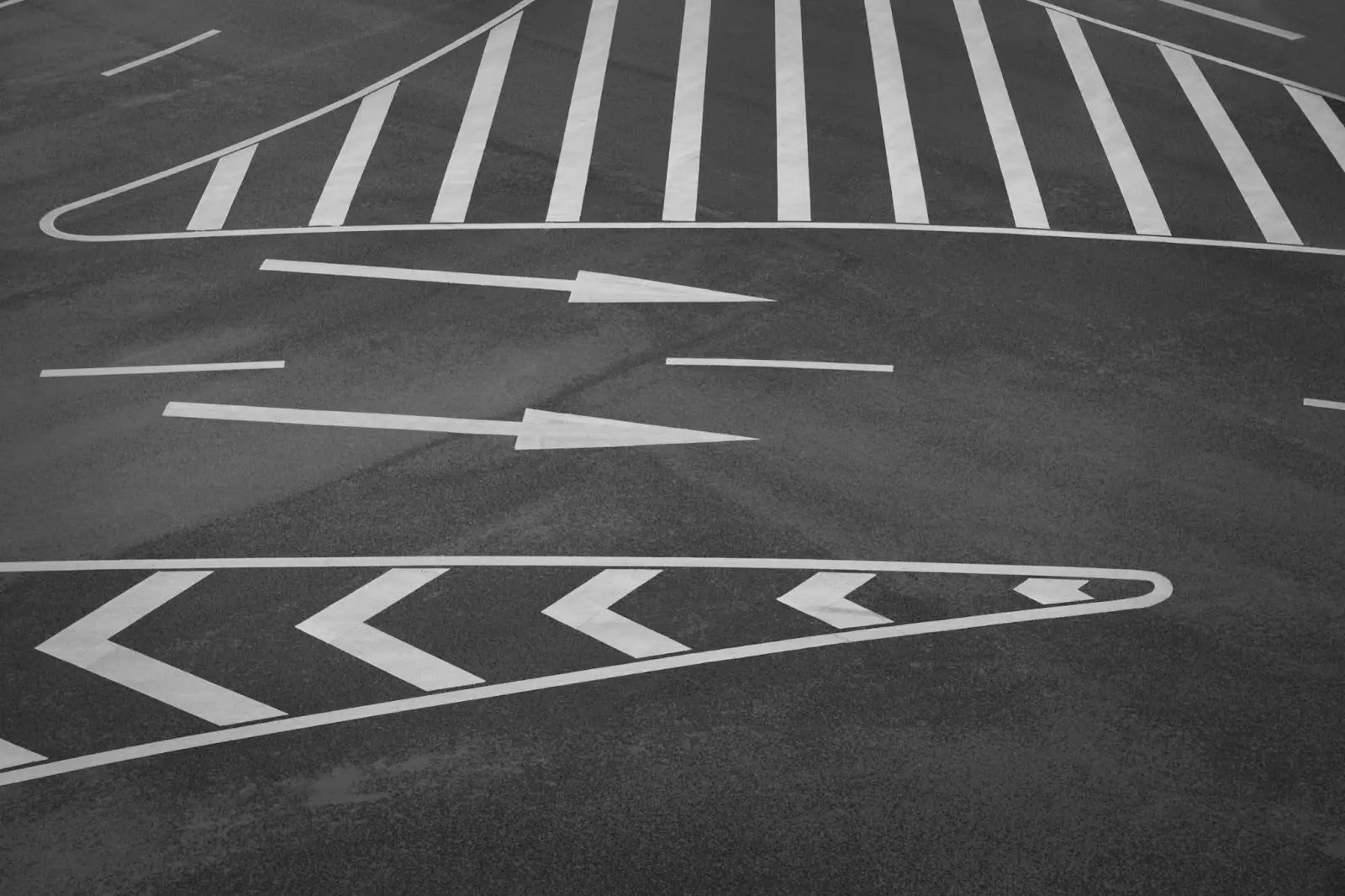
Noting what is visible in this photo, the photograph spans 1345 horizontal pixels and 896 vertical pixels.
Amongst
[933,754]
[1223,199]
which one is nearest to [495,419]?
[933,754]

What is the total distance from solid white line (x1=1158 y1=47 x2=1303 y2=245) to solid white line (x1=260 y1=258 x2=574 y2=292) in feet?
29.3

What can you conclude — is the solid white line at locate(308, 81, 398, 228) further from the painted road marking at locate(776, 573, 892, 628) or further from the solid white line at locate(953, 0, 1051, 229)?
the painted road marking at locate(776, 573, 892, 628)

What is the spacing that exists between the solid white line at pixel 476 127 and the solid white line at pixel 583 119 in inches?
45.7

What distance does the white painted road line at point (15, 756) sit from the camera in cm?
1084

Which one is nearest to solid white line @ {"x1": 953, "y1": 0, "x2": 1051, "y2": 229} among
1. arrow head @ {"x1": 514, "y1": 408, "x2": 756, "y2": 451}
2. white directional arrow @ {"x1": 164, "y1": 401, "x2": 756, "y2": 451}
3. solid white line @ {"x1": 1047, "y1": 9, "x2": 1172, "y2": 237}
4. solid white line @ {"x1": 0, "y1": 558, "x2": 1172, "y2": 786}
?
solid white line @ {"x1": 1047, "y1": 9, "x2": 1172, "y2": 237}

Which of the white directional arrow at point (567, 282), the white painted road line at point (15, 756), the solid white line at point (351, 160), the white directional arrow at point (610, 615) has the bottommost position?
the white painted road line at point (15, 756)

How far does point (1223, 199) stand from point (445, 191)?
10255mm

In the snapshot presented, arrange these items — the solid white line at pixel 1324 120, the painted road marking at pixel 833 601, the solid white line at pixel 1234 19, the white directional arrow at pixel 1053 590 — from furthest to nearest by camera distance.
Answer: the solid white line at pixel 1234 19
the solid white line at pixel 1324 120
the white directional arrow at pixel 1053 590
the painted road marking at pixel 833 601

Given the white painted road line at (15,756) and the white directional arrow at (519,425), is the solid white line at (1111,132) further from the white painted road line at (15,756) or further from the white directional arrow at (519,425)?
the white painted road line at (15,756)

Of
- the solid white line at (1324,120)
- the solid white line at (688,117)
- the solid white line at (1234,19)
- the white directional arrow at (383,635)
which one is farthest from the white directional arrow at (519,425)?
the solid white line at (1234,19)

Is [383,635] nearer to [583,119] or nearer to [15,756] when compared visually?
[15,756]

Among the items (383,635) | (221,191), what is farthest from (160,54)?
(383,635)

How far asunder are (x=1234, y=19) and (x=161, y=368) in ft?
61.3

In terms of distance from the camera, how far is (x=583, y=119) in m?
21.2
